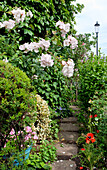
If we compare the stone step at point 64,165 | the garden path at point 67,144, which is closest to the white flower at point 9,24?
the garden path at point 67,144

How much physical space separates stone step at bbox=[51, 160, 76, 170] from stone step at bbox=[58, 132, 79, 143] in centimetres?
59

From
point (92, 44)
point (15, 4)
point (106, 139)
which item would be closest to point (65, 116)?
point (106, 139)

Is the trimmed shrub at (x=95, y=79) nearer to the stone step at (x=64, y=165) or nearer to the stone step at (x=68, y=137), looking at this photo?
the stone step at (x=68, y=137)

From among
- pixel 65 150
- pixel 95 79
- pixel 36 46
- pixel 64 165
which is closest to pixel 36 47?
pixel 36 46

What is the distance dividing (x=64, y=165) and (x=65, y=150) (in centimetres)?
36

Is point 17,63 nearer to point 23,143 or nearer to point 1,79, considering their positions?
point 1,79

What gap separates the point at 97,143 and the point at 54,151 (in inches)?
25.4

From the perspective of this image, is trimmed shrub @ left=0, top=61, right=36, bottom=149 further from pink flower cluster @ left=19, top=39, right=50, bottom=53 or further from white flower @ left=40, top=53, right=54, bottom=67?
pink flower cluster @ left=19, top=39, right=50, bottom=53

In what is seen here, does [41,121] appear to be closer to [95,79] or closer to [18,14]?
[95,79]

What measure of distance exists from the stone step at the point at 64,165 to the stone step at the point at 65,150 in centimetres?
8

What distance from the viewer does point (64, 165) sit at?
2.51 meters

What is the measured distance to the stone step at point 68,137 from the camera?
3.19 metres

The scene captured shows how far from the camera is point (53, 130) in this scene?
329cm

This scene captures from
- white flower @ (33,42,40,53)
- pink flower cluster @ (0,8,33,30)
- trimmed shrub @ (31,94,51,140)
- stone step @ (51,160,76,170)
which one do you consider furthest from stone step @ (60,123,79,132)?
pink flower cluster @ (0,8,33,30)
